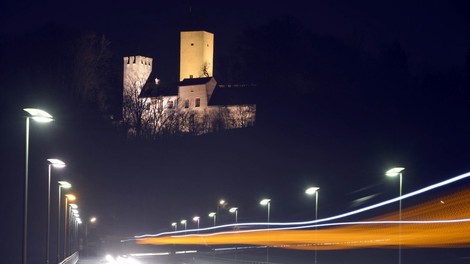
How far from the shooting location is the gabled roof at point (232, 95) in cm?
15625

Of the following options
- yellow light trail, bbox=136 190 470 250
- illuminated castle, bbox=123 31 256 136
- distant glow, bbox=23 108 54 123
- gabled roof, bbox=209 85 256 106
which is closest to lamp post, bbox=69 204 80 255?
yellow light trail, bbox=136 190 470 250

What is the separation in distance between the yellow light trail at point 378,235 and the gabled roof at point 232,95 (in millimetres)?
45081

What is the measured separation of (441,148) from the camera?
132m

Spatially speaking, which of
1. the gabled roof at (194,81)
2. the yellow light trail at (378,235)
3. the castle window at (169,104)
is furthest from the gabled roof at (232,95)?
the yellow light trail at (378,235)

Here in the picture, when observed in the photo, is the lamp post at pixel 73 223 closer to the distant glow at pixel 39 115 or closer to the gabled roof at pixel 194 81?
the distant glow at pixel 39 115

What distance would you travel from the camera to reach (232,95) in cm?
17575

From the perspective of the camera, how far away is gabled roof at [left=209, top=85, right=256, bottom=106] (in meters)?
156

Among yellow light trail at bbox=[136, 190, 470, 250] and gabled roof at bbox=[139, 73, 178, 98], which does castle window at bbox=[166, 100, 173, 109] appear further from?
yellow light trail at bbox=[136, 190, 470, 250]

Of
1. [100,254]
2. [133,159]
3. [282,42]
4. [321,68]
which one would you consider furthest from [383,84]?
[100,254]

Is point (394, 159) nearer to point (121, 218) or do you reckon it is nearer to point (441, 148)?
point (441, 148)

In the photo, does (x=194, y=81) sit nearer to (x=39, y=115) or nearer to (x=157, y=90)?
(x=157, y=90)

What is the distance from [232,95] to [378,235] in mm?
79646

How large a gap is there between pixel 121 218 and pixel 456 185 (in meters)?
42.5

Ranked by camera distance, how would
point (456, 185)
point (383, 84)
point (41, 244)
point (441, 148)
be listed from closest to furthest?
1. point (41, 244)
2. point (456, 185)
3. point (441, 148)
4. point (383, 84)
